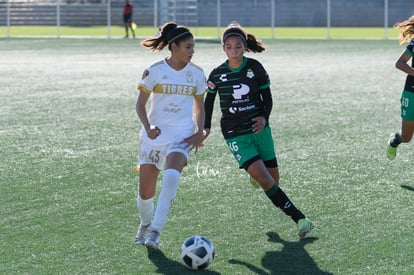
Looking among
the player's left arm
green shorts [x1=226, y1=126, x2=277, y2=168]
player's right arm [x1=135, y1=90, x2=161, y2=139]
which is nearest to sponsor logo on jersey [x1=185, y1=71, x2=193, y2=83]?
the player's left arm

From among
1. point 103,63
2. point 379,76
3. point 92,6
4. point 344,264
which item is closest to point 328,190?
point 344,264

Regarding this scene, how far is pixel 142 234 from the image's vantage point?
6.99m

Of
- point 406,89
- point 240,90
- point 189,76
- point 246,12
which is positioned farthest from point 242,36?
point 246,12

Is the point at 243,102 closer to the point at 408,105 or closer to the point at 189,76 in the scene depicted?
the point at 189,76

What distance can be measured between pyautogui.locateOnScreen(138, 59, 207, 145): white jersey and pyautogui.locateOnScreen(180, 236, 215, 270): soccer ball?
3.12 ft

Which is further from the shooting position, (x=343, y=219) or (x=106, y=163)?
(x=106, y=163)

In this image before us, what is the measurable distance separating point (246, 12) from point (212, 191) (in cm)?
4408

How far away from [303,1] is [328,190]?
45397 millimetres

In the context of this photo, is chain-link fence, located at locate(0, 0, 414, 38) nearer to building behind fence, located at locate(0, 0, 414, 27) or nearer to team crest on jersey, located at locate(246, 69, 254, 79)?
building behind fence, located at locate(0, 0, 414, 27)

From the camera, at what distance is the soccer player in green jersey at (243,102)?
7.46 metres

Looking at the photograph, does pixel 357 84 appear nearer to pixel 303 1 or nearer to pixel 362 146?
pixel 362 146

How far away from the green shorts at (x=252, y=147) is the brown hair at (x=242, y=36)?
686mm

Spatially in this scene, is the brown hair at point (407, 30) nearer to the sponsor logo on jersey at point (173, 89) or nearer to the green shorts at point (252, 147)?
the green shorts at point (252, 147)

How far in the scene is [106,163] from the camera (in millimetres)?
10266
